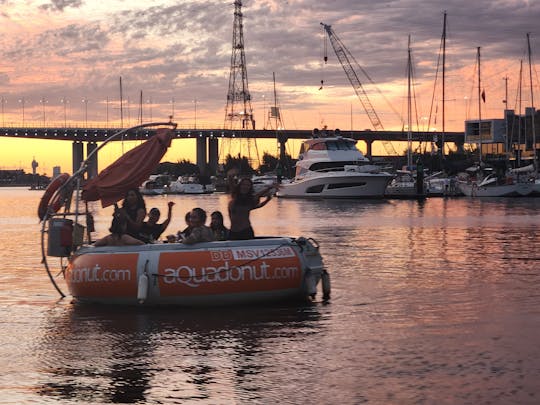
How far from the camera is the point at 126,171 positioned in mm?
17500

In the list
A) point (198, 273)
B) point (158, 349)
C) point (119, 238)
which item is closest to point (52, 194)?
point (119, 238)

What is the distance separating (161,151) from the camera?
57.9 ft

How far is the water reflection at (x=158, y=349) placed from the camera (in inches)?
427

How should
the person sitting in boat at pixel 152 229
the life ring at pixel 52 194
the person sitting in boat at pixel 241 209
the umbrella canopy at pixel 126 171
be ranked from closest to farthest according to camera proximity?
1. the person sitting in boat at pixel 241 209
2. the umbrella canopy at pixel 126 171
3. the person sitting in boat at pixel 152 229
4. the life ring at pixel 52 194

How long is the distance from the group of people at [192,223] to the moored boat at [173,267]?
0.73 ft

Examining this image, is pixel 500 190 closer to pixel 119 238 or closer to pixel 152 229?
pixel 152 229

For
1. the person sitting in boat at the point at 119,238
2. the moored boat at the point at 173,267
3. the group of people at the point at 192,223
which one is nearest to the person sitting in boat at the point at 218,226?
the group of people at the point at 192,223

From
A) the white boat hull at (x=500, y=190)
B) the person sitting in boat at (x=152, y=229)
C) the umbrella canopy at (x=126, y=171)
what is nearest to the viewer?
the umbrella canopy at (x=126, y=171)

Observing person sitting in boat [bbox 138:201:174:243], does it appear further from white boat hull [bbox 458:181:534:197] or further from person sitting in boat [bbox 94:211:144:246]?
white boat hull [bbox 458:181:534:197]

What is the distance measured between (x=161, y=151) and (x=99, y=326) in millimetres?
3722

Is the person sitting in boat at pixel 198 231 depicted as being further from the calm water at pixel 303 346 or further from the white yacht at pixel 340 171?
the white yacht at pixel 340 171

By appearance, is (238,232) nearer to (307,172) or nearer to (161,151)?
(161,151)

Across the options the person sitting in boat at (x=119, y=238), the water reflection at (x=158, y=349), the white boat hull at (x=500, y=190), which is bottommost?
the white boat hull at (x=500, y=190)

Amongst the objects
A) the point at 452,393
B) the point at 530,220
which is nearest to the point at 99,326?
the point at 452,393
